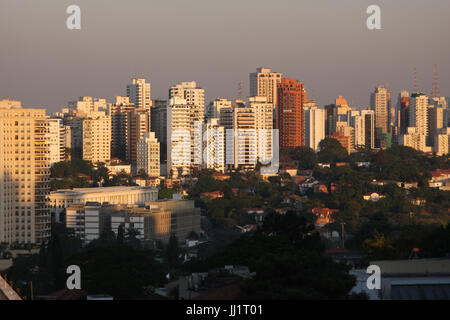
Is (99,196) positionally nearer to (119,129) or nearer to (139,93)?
(119,129)

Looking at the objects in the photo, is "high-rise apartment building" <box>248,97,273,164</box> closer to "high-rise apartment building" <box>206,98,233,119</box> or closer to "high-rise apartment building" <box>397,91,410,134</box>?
"high-rise apartment building" <box>206,98,233,119</box>

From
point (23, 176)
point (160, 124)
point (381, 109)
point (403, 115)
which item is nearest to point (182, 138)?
point (160, 124)

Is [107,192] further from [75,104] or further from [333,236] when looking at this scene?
[75,104]

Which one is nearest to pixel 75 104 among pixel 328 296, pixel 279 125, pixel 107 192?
pixel 279 125

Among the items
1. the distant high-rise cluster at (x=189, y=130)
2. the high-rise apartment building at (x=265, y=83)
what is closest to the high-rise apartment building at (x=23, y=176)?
the distant high-rise cluster at (x=189, y=130)

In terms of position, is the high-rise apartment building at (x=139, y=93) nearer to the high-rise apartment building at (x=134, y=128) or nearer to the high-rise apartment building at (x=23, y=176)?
the high-rise apartment building at (x=134, y=128)
